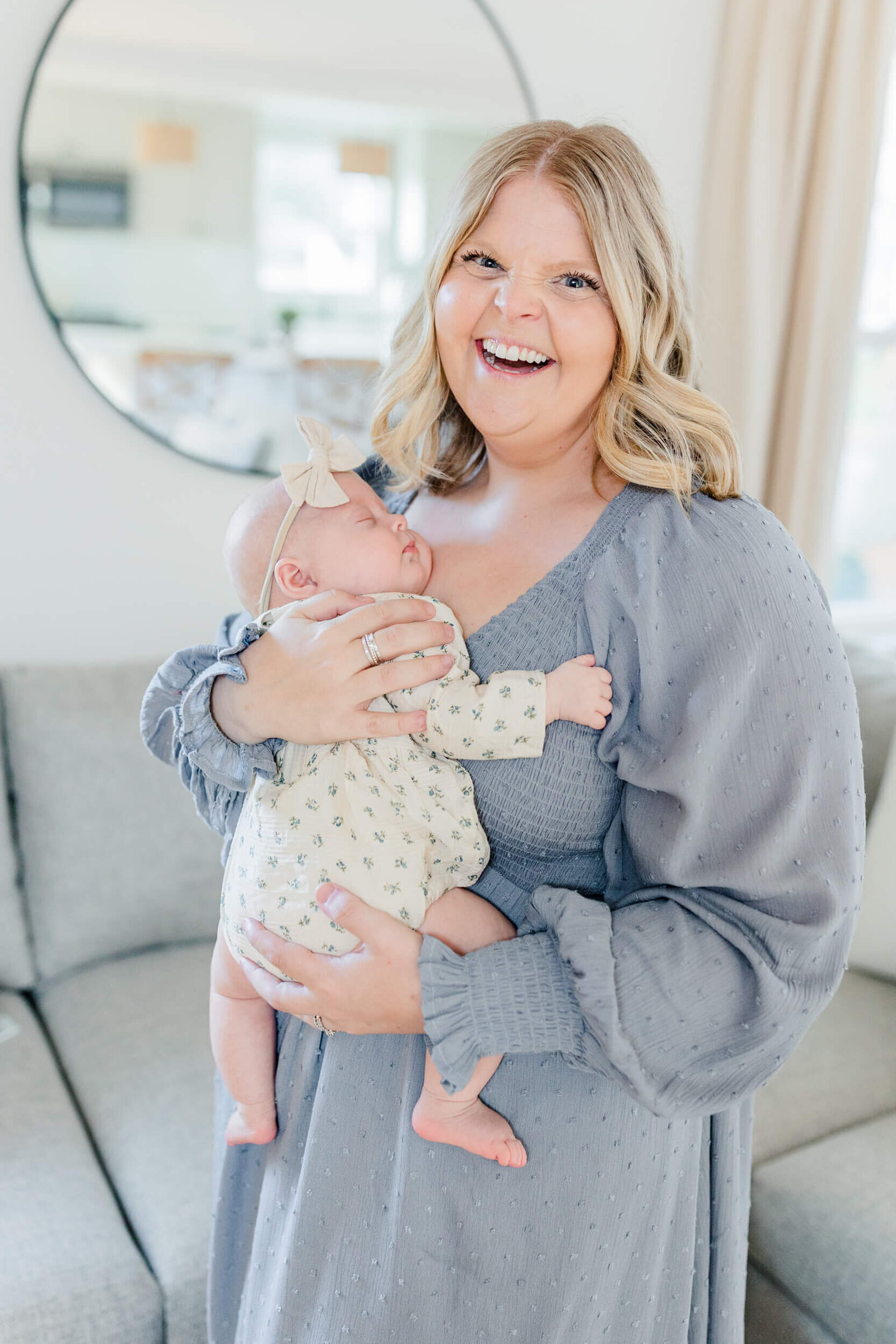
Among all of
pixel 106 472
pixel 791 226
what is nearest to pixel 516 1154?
pixel 106 472

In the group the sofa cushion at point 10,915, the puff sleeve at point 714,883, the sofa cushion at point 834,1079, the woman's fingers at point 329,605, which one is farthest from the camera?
the sofa cushion at point 10,915

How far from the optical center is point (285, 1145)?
1.08m

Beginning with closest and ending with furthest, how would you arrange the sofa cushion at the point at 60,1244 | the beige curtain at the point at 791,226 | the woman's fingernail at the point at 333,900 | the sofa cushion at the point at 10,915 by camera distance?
the woman's fingernail at the point at 333,900
the sofa cushion at the point at 60,1244
the sofa cushion at the point at 10,915
the beige curtain at the point at 791,226

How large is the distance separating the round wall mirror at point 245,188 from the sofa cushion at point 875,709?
123 centimetres

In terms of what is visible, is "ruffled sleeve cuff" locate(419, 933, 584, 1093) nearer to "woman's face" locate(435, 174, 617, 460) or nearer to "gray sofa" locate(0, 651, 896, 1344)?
"woman's face" locate(435, 174, 617, 460)

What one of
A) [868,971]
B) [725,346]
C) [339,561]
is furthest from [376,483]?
[725,346]

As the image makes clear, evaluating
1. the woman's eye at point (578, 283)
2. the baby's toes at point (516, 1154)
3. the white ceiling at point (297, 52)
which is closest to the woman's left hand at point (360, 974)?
the baby's toes at point (516, 1154)

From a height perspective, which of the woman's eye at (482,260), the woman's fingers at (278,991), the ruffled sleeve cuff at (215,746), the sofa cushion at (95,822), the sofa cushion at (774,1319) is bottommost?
the sofa cushion at (774,1319)

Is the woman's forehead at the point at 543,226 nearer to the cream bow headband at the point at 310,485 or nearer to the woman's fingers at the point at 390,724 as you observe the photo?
the cream bow headband at the point at 310,485

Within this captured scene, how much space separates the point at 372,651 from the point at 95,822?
1139mm

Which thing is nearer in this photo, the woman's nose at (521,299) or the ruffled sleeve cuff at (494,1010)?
the ruffled sleeve cuff at (494,1010)

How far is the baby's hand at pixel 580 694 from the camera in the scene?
36.0 inches

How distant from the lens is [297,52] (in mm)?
2137

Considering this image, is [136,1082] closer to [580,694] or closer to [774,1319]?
[774,1319]
